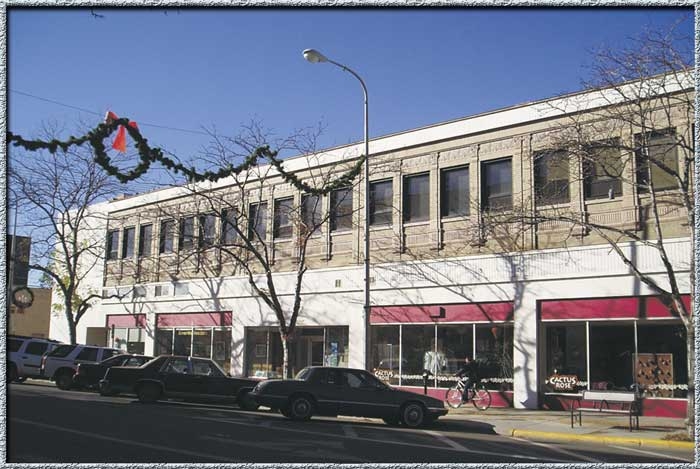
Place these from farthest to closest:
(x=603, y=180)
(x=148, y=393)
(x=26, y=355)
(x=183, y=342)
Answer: (x=183, y=342), (x=26, y=355), (x=148, y=393), (x=603, y=180)

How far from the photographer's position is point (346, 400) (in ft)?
60.6

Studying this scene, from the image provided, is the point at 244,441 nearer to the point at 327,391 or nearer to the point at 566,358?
the point at 327,391

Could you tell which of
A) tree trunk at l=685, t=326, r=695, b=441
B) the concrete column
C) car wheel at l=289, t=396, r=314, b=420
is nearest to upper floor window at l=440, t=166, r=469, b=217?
the concrete column

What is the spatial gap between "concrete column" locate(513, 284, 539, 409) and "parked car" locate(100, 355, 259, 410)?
8087 millimetres

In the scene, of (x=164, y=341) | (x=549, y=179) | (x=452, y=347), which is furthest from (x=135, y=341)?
(x=549, y=179)

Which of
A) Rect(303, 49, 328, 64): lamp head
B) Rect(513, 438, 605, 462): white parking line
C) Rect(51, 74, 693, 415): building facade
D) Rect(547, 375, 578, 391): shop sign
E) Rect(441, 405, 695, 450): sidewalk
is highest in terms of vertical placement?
Rect(303, 49, 328, 64): lamp head

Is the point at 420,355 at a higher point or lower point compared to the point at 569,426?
higher

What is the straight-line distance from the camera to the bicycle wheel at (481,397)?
22703 mm

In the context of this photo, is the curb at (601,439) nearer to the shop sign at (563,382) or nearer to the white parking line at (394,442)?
the white parking line at (394,442)

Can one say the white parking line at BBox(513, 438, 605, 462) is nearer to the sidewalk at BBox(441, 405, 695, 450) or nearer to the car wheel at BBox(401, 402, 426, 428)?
the sidewalk at BBox(441, 405, 695, 450)

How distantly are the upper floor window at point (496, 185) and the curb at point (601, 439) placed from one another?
27.2 ft

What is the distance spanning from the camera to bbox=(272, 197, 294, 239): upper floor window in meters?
30.0

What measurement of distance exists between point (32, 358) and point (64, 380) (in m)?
2.96

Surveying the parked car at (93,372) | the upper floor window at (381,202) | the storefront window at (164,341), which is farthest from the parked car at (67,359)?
the upper floor window at (381,202)
